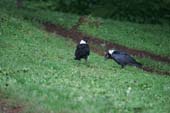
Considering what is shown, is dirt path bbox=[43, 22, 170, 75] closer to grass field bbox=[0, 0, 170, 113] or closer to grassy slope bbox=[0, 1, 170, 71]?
grassy slope bbox=[0, 1, 170, 71]

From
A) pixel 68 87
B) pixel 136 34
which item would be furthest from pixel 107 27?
pixel 68 87

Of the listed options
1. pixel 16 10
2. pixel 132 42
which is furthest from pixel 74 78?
pixel 16 10

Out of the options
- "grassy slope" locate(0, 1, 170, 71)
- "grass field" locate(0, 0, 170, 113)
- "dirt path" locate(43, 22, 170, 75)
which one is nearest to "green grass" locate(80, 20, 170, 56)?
"grassy slope" locate(0, 1, 170, 71)

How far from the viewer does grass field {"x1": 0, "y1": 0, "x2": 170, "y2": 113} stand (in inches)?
526

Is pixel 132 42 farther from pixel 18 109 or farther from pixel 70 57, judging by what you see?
pixel 18 109

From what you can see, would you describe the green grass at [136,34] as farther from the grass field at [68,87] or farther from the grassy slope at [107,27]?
the grass field at [68,87]

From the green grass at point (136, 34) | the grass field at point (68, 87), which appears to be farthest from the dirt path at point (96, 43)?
the grass field at point (68, 87)

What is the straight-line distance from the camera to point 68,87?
50.0 ft

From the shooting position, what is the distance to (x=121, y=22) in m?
43.7

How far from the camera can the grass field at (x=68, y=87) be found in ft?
43.8

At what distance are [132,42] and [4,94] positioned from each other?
76.3 ft

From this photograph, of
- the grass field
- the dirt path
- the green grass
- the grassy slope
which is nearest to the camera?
the grass field

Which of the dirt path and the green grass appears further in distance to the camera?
the green grass

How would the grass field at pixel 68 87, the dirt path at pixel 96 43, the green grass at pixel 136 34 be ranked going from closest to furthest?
the grass field at pixel 68 87 → the dirt path at pixel 96 43 → the green grass at pixel 136 34
